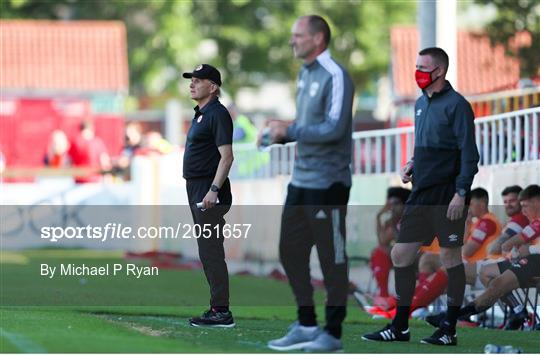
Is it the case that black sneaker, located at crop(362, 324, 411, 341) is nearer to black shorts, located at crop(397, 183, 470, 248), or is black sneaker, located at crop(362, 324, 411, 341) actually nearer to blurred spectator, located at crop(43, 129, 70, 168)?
black shorts, located at crop(397, 183, 470, 248)

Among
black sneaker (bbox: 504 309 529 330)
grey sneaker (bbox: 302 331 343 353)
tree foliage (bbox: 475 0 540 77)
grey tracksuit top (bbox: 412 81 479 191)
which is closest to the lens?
grey sneaker (bbox: 302 331 343 353)

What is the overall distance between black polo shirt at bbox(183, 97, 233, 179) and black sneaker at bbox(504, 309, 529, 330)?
10.1 ft

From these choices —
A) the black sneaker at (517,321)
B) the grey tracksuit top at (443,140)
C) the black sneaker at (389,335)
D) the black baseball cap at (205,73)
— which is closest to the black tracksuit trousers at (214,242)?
the black baseball cap at (205,73)

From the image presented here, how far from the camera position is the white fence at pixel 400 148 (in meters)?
15.2

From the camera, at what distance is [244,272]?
802 inches

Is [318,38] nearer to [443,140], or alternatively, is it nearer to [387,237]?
[443,140]

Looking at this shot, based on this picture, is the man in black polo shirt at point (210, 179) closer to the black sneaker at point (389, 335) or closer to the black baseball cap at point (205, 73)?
the black baseball cap at point (205, 73)

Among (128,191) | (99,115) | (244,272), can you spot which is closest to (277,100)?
(99,115)

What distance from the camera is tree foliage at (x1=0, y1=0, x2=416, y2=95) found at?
5381 centimetres

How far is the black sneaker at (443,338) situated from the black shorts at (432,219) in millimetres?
603

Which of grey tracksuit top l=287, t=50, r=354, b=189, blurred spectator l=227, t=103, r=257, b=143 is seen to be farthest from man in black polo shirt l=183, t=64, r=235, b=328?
blurred spectator l=227, t=103, r=257, b=143

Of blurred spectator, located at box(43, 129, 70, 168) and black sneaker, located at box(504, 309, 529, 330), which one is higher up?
blurred spectator, located at box(43, 129, 70, 168)

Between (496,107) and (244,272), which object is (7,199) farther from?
(496,107)

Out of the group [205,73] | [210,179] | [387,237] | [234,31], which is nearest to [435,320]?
[210,179]
